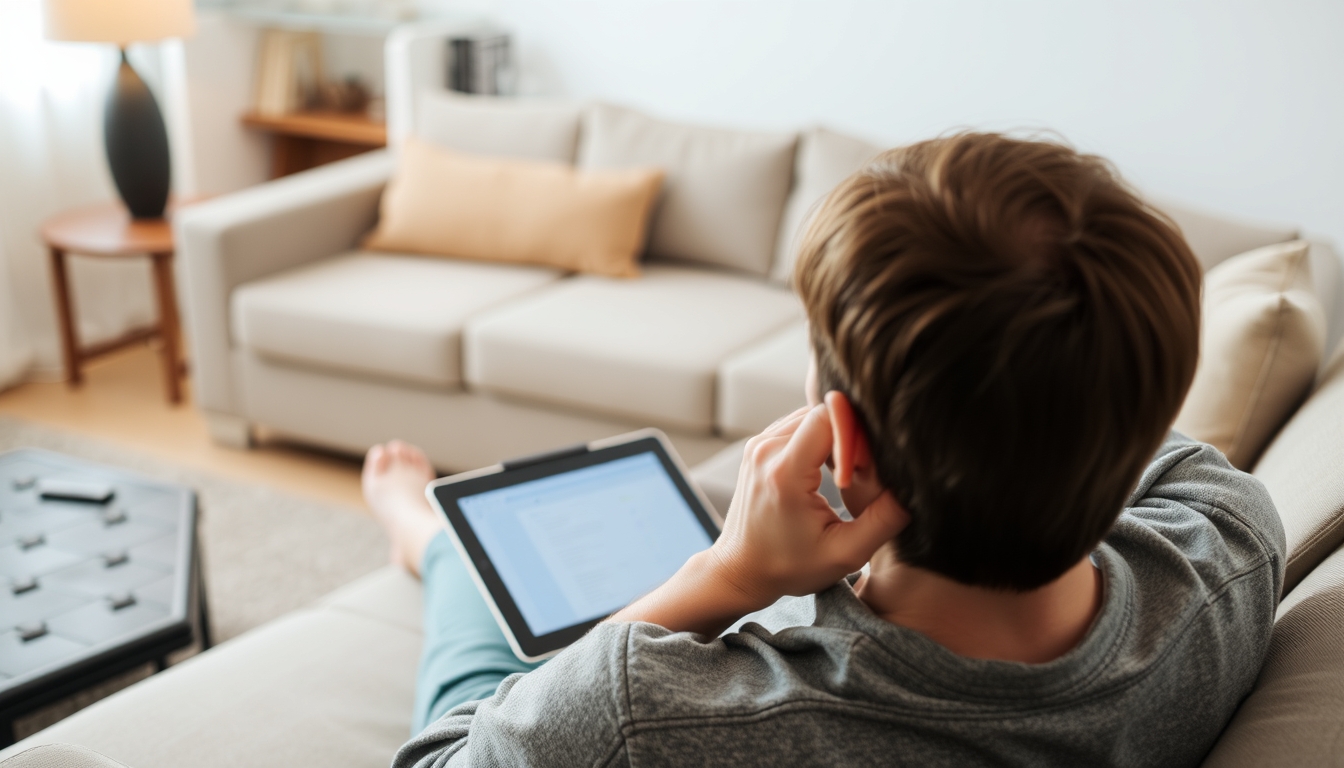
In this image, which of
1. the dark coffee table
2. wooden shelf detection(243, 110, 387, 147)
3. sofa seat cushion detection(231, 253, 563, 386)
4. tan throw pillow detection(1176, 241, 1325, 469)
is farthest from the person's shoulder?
wooden shelf detection(243, 110, 387, 147)

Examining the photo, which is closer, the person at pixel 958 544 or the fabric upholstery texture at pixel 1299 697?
the person at pixel 958 544

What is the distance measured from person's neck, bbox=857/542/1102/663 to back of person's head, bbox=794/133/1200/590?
0.21ft

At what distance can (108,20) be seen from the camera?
110 inches

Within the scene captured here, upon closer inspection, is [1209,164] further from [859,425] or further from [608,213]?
[859,425]

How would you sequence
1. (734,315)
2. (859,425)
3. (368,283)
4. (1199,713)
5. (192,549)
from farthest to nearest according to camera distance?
(368,283) < (734,315) < (192,549) < (1199,713) < (859,425)

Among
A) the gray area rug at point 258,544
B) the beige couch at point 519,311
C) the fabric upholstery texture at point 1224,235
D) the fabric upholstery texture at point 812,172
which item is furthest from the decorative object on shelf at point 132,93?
the fabric upholstery texture at point 1224,235

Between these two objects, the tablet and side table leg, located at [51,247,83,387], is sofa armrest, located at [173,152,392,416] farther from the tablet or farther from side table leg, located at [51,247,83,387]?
the tablet

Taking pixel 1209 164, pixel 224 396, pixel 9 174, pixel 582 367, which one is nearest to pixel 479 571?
pixel 582 367

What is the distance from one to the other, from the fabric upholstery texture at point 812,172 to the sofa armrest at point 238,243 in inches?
44.0

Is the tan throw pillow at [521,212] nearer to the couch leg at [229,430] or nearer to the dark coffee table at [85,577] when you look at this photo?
the couch leg at [229,430]

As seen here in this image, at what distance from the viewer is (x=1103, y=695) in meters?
0.68

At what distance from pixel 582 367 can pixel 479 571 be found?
120 centimetres

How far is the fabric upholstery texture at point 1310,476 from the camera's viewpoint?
37.8 inches

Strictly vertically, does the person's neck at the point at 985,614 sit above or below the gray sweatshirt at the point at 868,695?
above
